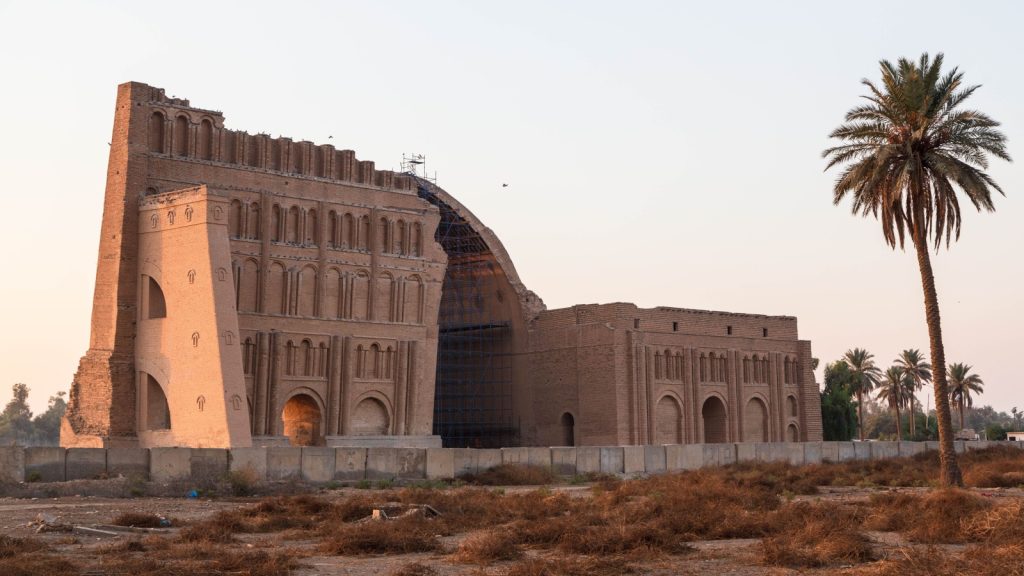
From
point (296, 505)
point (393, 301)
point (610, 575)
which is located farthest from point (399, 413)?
point (610, 575)

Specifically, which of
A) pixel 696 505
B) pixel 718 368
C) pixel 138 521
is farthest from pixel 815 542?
pixel 718 368

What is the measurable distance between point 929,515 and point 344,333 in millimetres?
32549

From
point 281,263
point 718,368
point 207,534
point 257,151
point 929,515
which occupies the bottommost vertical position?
point 207,534

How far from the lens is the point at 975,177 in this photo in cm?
2983

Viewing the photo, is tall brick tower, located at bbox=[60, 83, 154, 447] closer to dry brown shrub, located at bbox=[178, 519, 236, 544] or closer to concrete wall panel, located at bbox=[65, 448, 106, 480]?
concrete wall panel, located at bbox=[65, 448, 106, 480]

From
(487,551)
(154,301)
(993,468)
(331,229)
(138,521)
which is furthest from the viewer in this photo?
(331,229)

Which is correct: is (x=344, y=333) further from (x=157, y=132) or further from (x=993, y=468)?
(x=993, y=468)

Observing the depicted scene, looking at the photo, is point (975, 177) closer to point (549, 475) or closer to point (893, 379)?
Answer: point (549, 475)

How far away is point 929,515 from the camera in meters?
19.3

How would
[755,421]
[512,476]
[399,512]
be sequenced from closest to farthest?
[399,512] → [512,476] → [755,421]

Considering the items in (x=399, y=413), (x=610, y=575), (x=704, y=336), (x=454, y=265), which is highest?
(x=454, y=265)

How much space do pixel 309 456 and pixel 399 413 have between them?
Answer: 57.0 feet

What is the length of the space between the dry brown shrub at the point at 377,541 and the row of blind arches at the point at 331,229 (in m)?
29.1

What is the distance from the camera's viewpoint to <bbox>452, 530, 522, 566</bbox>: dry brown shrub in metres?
16.0
